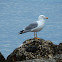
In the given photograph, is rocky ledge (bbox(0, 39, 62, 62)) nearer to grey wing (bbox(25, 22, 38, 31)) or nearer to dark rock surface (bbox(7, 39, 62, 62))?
dark rock surface (bbox(7, 39, 62, 62))

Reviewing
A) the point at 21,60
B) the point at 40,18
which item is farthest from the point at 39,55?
the point at 40,18

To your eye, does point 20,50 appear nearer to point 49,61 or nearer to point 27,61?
point 27,61

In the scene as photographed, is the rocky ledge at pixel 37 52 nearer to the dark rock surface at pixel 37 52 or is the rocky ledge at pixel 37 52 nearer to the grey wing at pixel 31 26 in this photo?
the dark rock surface at pixel 37 52

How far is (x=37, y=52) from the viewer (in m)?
10.1

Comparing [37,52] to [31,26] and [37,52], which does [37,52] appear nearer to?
[37,52]

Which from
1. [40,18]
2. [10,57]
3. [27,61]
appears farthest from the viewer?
[40,18]

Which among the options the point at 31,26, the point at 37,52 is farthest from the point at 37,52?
the point at 31,26

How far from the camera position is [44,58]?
9.85 meters

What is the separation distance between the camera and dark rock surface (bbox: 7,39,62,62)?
985 cm

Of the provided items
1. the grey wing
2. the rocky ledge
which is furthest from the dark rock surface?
the grey wing

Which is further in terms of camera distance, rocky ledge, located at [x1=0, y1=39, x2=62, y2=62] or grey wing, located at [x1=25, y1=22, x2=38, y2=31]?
grey wing, located at [x1=25, y1=22, x2=38, y2=31]

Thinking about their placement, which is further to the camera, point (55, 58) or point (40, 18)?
point (40, 18)

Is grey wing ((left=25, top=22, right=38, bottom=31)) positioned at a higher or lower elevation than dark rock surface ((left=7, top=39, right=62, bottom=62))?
higher

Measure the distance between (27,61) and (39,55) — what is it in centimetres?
73
